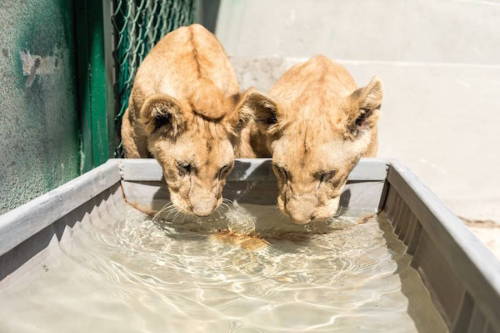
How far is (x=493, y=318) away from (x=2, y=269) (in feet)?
7.29

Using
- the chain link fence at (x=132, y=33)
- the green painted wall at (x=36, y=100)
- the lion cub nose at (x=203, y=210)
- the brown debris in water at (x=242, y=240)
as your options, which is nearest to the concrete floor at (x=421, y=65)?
the chain link fence at (x=132, y=33)

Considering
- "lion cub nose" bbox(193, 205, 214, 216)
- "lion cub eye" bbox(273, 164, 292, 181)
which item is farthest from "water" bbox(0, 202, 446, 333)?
"lion cub eye" bbox(273, 164, 292, 181)

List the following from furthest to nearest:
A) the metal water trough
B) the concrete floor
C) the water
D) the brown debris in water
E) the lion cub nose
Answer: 1. the concrete floor
2. the brown debris in water
3. the lion cub nose
4. the water
5. the metal water trough

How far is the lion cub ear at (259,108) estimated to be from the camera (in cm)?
320

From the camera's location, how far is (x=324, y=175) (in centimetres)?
323

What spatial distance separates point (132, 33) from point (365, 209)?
3.18m

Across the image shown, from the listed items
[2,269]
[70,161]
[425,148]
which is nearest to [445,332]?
[2,269]

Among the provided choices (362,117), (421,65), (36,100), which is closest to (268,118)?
(362,117)

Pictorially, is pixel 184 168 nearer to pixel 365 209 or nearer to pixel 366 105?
pixel 366 105

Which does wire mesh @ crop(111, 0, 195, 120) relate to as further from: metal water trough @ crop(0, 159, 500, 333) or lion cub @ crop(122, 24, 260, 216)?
metal water trough @ crop(0, 159, 500, 333)

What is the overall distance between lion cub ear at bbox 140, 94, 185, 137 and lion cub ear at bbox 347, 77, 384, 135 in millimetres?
1248

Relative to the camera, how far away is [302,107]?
3.52 m

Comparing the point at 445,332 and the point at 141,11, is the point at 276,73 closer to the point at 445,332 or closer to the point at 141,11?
the point at 141,11

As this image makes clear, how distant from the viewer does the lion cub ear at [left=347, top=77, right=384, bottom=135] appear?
316cm
